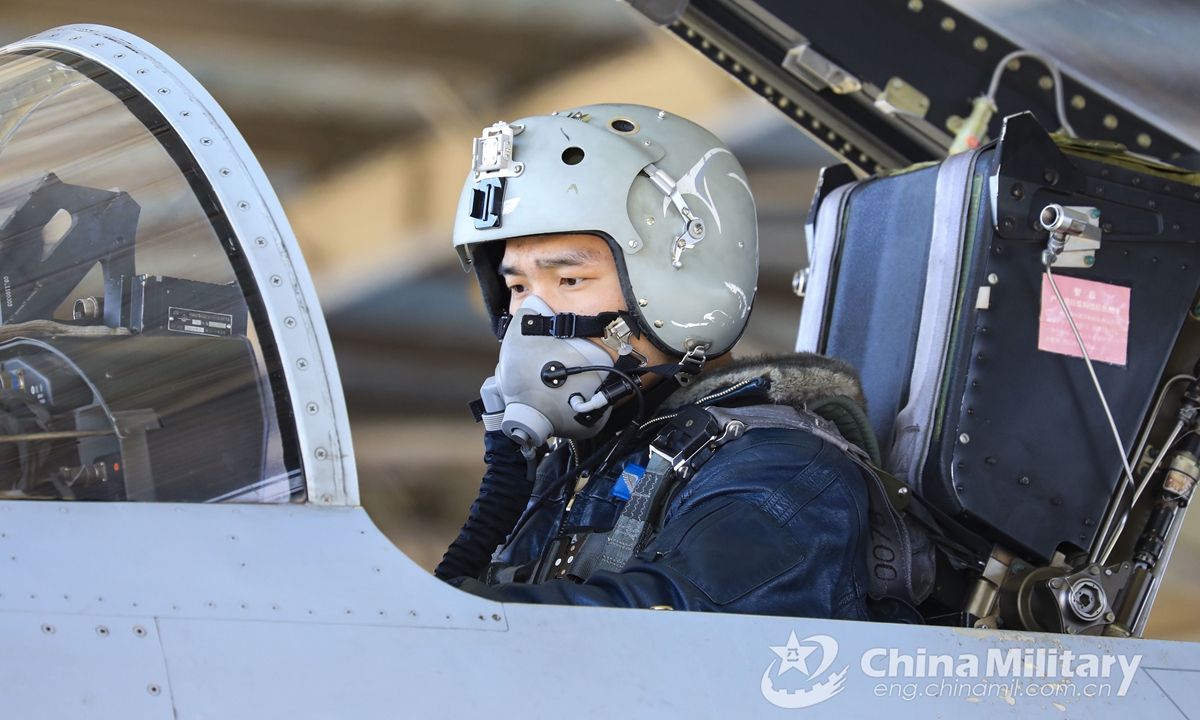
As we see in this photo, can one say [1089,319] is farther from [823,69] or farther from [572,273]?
[823,69]

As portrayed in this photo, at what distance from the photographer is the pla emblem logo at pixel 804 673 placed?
2.87 feet

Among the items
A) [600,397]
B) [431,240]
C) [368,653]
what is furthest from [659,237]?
[431,240]

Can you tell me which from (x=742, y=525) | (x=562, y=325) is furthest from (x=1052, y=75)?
(x=742, y=525)

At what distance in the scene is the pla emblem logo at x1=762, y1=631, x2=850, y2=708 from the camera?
874mm

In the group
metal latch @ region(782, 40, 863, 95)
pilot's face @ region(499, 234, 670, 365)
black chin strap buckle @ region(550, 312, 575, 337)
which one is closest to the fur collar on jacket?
pilot's face @ region(499, 234, 670, 365)

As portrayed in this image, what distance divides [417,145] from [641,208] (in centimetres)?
244

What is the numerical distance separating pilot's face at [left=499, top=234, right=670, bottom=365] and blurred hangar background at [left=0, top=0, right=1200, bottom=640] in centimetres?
226

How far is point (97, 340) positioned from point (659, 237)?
0.85 m

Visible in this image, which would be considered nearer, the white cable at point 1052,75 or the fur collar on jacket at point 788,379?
the fur collar on jacket at point 788,379

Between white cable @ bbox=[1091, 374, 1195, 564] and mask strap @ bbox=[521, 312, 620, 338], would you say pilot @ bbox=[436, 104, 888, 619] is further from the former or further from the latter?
white cable @ bbox=[1091, 374, 1195, 564]

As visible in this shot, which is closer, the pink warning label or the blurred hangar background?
the pink warning label

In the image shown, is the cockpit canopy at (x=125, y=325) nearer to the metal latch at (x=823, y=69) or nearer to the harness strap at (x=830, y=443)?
the harness strap at (x=830, y=443)

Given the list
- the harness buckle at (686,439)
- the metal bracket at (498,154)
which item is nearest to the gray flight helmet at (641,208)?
the metal bracket at (498,154)

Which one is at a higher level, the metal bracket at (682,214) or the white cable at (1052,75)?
the white cable at (1052,75)
